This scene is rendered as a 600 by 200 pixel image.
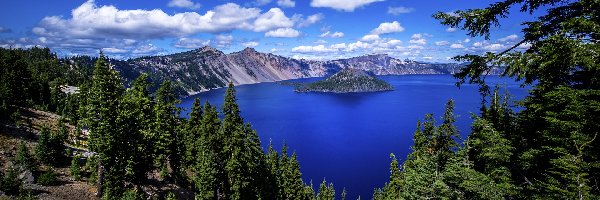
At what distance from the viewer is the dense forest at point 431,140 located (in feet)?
32.7

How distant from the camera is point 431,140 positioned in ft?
113

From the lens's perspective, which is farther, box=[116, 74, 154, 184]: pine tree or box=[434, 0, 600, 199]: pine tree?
box=[116, 74, 154, 184]: pine tree

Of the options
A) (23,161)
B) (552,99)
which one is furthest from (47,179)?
(552,99)

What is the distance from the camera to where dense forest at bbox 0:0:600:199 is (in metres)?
9.96

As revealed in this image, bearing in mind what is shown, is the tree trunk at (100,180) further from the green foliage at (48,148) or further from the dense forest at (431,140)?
the green foliage at (48,148)

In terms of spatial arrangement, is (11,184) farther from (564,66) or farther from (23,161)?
(564,66)

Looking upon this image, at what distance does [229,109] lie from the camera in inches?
1918

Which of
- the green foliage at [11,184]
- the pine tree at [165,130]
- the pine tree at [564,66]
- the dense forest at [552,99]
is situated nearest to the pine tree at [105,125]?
the green foliage at [11,184]

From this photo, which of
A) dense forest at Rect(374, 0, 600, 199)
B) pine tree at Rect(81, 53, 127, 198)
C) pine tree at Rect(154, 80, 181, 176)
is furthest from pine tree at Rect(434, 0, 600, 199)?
pine tree at Rect(154, 80, 181, 176)

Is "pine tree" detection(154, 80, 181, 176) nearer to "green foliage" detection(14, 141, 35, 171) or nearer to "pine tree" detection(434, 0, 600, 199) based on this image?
"green foliage" detection(14, 141, 35, 171)

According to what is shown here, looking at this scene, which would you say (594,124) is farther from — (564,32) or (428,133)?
(428,133)

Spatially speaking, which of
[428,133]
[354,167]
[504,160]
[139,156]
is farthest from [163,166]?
[354,167]

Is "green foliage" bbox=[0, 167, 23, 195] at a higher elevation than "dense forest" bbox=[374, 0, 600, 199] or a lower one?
lower

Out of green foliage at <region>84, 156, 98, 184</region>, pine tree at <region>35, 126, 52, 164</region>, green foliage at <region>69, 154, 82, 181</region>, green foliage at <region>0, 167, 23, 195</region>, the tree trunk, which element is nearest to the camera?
green foliage at <region>0, 167, 23, 195</region>
